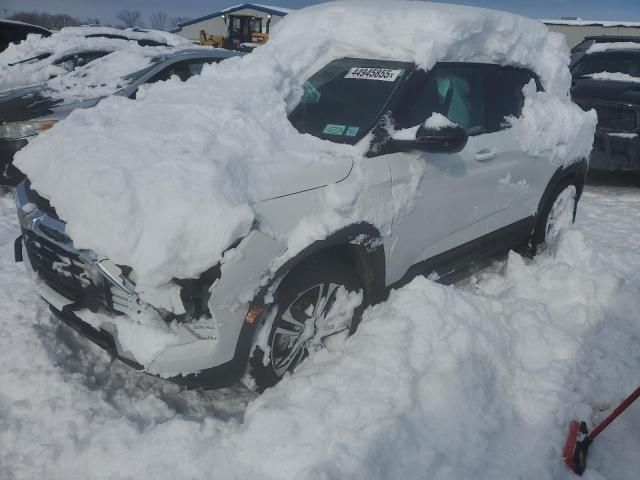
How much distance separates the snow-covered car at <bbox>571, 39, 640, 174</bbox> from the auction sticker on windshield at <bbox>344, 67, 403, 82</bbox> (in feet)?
15.8

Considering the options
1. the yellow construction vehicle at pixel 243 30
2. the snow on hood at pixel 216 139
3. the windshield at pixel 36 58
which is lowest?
the yellow construction vehicle at pixel 243 30

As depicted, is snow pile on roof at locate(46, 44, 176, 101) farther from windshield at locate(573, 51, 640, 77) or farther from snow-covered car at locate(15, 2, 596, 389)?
windshield at locate(573, 51, 640, 77)

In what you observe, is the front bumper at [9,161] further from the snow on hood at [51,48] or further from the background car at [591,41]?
the background car at [591,41]

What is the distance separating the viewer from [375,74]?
127 inches

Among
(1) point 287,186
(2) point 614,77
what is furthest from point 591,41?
(1) point 287,186

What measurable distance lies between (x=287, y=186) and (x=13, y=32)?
34.1 ft

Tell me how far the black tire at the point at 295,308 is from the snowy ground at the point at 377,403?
0.30ft

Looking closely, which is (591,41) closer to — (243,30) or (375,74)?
(375,74)

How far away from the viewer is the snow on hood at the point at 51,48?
23.6ft

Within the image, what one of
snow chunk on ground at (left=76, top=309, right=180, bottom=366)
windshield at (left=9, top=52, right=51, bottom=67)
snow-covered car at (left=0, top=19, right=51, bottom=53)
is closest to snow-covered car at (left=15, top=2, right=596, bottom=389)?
snow chunk on ground at (left=76, top=309, right=180, bottom=366)

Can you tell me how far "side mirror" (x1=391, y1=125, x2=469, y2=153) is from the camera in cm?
284

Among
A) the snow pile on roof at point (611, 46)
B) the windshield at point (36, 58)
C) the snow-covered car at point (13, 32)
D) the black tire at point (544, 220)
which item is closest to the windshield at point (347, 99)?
the black tire at point (544, 220)

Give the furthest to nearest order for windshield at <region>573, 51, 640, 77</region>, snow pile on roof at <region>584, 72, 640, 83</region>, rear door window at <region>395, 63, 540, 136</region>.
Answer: windshield at <region>573, 51, 640, 77</region> → snow pile on roof at <region>584, 72, 640, 83</region> → rear door window at <region>395, 63, 540, 136</region>

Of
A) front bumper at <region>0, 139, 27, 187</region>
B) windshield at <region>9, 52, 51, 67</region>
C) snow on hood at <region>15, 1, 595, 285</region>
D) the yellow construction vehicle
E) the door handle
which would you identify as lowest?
the yellow construction vehicle
